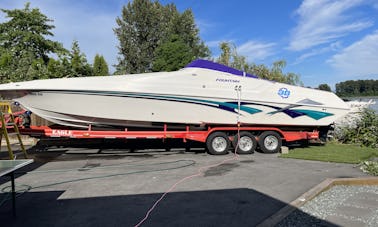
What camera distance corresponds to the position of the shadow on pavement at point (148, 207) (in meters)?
4.53

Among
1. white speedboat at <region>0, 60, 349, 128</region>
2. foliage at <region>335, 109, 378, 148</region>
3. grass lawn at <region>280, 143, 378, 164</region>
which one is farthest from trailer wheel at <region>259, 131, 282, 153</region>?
foliage at <region>335, 109, 378, 148</region>

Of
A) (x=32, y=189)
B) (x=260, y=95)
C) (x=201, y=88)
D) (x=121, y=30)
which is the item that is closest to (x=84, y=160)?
(x=32, y=189)

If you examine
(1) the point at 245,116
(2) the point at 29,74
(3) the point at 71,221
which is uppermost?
(2) the point at 29,74

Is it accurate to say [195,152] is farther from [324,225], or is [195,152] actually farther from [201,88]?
[324,225]

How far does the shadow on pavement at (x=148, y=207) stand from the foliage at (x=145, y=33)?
26203 mm

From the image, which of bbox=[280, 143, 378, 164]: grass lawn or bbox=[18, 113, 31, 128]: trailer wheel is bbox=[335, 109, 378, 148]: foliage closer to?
bbox=[280, 143, 378, 164]: grass lawn

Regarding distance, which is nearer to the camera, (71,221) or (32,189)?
(71,221)

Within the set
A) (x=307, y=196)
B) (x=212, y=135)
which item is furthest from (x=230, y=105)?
(x=307, y=196)

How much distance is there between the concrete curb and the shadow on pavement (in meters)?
0.20

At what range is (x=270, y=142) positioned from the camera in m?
10.7

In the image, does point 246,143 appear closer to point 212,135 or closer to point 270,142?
point 270,142

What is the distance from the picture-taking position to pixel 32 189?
6.34 metres

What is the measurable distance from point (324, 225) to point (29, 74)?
17.0 metres

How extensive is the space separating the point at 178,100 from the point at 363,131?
780 centimetres
